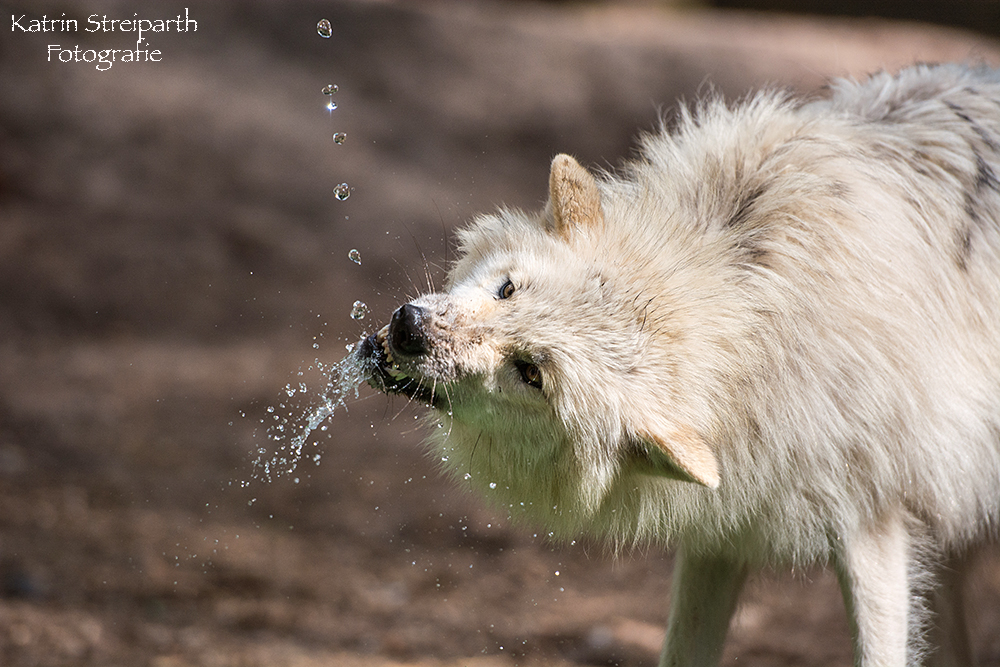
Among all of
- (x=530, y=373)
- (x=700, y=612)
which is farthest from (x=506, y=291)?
(x=700, y=612)

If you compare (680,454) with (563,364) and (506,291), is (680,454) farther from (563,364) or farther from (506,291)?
(506,291)

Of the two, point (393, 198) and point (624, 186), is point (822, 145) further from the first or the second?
point (393, 198)

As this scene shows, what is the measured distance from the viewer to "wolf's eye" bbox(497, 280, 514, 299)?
318cm

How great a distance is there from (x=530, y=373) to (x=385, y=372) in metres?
0.53

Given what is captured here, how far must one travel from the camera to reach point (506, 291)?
10.5ft

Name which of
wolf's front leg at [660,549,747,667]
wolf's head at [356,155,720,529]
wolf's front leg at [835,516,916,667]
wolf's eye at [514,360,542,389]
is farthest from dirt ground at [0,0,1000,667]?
wolf's eye at [514,360,542,389]

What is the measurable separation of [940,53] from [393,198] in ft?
21.5

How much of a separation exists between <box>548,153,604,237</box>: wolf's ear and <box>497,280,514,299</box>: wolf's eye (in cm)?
28

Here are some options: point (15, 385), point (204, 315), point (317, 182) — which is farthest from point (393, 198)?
point (15, 385)

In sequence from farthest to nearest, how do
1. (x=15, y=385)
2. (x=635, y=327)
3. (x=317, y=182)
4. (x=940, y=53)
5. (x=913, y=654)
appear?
(x=940, y=53) < (x=317, y=182) < (x=15, y=385) < (x=913, y=654) < (x=635, y=327)

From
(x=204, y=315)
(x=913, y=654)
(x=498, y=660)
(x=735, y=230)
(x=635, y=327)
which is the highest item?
(x=204, y=315)

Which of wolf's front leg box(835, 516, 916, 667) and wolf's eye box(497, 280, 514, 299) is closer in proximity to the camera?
wolf's eye box(497, 280, 514, 299)

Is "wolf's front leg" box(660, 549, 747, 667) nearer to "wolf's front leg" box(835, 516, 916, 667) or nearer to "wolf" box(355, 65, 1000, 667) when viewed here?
"wolf" box(355, 65, 1000, 667)

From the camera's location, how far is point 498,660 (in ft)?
16.4
